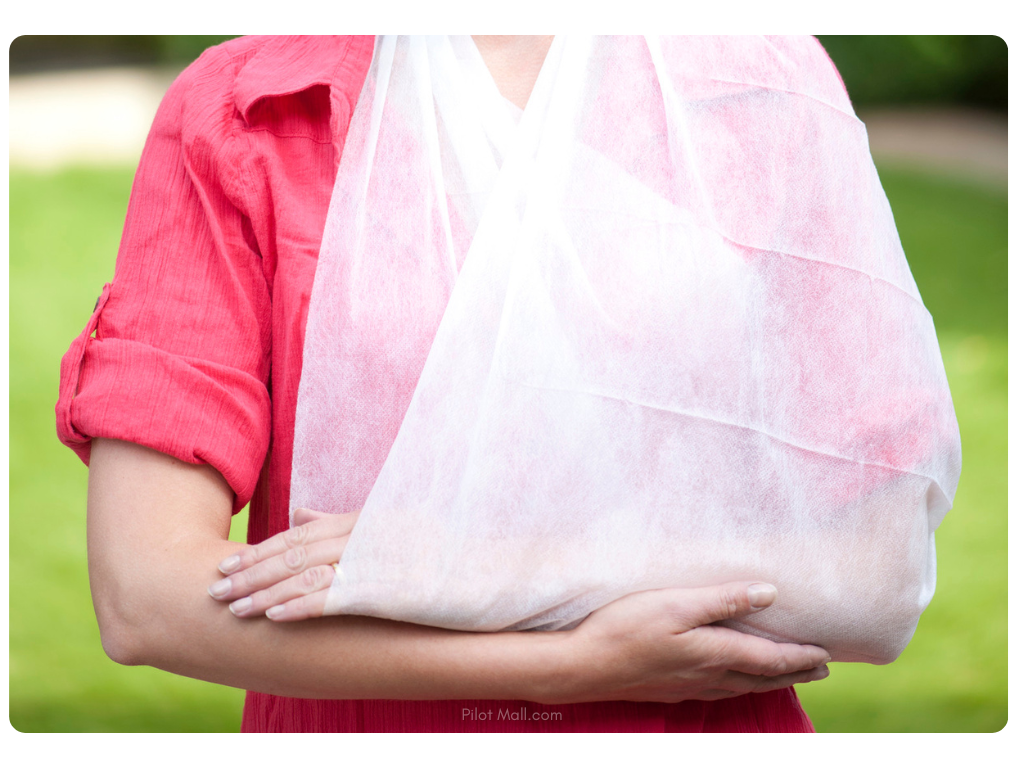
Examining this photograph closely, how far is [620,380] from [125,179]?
4.81 metres

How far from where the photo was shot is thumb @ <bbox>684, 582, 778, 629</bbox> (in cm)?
72

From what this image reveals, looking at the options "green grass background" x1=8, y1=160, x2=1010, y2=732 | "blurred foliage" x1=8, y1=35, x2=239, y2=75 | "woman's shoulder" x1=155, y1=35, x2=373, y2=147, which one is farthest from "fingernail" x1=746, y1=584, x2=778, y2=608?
"blurred foliage" x1=8, y1=35, x2=239, y2=75

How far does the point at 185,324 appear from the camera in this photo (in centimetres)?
76

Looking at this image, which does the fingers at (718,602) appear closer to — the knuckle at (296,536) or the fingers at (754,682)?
the fingers at (754,682)

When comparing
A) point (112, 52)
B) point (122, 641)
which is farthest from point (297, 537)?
point (112, 52)

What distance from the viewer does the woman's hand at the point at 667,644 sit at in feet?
2.35

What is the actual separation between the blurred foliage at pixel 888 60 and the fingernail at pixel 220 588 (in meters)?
3.76

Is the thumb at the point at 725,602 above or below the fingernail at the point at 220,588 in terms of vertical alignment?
above

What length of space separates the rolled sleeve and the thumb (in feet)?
1.31

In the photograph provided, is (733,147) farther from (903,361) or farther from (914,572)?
(914,572)

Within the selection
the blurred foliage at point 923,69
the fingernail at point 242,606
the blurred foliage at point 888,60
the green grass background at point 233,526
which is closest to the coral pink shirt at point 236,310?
the fingernail at point 242,606

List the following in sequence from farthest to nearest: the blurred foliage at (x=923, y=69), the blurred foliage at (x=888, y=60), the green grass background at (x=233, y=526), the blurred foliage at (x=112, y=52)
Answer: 1. the blurred foliage at (x=923, y=69)
2. the blurred foliage at (x=888, y=60)
3. the blurred foliage at (x=112, y=52)
4. the green grass background at (x=233, y=526)
